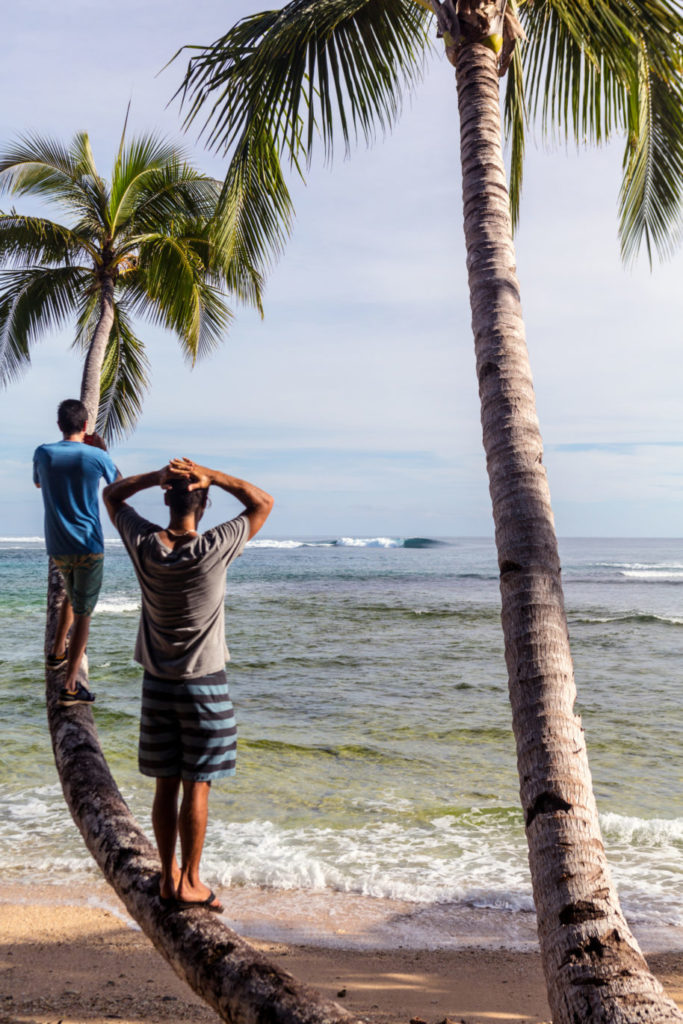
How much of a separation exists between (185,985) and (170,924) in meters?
2.42

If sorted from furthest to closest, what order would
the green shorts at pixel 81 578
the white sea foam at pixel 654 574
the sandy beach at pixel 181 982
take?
1. the white sea foam at pixel 654 574
2. the sandy beach at pixel 181 982
3. the green shorts at pixel 81 578

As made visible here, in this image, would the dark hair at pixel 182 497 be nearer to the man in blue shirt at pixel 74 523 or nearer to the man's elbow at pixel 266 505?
the man's elbow at pixel 266 505

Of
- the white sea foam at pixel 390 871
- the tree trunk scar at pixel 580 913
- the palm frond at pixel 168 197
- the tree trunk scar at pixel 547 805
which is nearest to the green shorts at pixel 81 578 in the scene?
the tree trunk scar at pixel 547 805

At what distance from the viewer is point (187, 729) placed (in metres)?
3.23

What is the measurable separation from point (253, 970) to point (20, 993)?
2914 millimetres

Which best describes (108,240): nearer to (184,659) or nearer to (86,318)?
(86,318)

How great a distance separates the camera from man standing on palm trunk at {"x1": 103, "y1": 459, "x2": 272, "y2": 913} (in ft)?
10.5

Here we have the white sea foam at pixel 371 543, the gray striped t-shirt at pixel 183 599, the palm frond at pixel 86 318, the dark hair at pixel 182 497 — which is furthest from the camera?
the white sea foam at pixel 371 543

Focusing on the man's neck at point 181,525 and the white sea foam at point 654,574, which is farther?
the white sea foam at point 654,574

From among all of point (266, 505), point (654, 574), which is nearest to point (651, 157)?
point (266, 505)

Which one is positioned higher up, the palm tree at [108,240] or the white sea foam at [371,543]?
the white sea foam at [371,543]

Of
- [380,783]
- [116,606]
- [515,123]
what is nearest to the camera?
[515,123]

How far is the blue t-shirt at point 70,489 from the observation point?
15.4 feet

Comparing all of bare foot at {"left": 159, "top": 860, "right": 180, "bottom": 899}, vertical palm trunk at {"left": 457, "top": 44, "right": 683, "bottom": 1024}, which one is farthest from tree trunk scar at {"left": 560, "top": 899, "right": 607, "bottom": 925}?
bare foot at {"left": 159, "top": 860, "right": 180, "bottom": 899}
